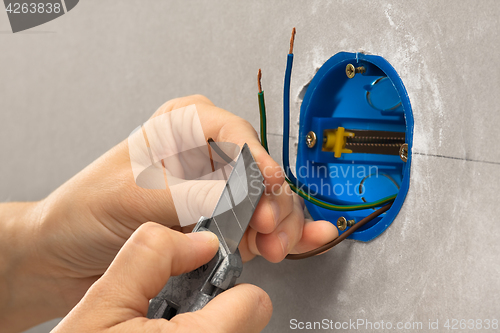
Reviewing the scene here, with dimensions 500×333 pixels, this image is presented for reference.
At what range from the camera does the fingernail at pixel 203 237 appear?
0.32 m

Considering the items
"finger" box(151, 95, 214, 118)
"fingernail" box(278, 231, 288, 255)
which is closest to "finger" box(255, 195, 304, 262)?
"fingernail" box(278, 231, 288, 255)

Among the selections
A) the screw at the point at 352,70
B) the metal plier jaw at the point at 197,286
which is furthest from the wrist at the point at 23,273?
the screw at the point at 352,70

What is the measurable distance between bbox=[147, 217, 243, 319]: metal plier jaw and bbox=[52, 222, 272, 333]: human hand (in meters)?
0.01

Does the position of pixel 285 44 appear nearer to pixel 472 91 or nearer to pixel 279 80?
pixel 279 80

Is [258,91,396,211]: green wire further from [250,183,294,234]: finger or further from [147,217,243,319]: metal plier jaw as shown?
[147,217,243,319]: metal plier jaw

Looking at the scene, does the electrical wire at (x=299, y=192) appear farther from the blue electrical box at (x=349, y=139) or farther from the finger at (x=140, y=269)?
the finger at (x=140, y=269)

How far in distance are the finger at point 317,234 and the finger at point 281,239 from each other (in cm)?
2

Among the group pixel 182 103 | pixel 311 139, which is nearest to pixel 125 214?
pixel 182 103

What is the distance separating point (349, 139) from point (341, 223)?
0.37 ft

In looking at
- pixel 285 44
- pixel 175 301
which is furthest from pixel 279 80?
pixel 175 301

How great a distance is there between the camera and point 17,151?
1027 mm

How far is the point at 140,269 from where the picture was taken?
10.9 inches

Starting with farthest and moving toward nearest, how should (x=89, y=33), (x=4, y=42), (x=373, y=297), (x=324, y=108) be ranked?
(x=4, y=42) < (x=89, y=33) < (x=324, y=108) < (x=373, y=297)

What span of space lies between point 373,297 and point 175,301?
0.74 feet
